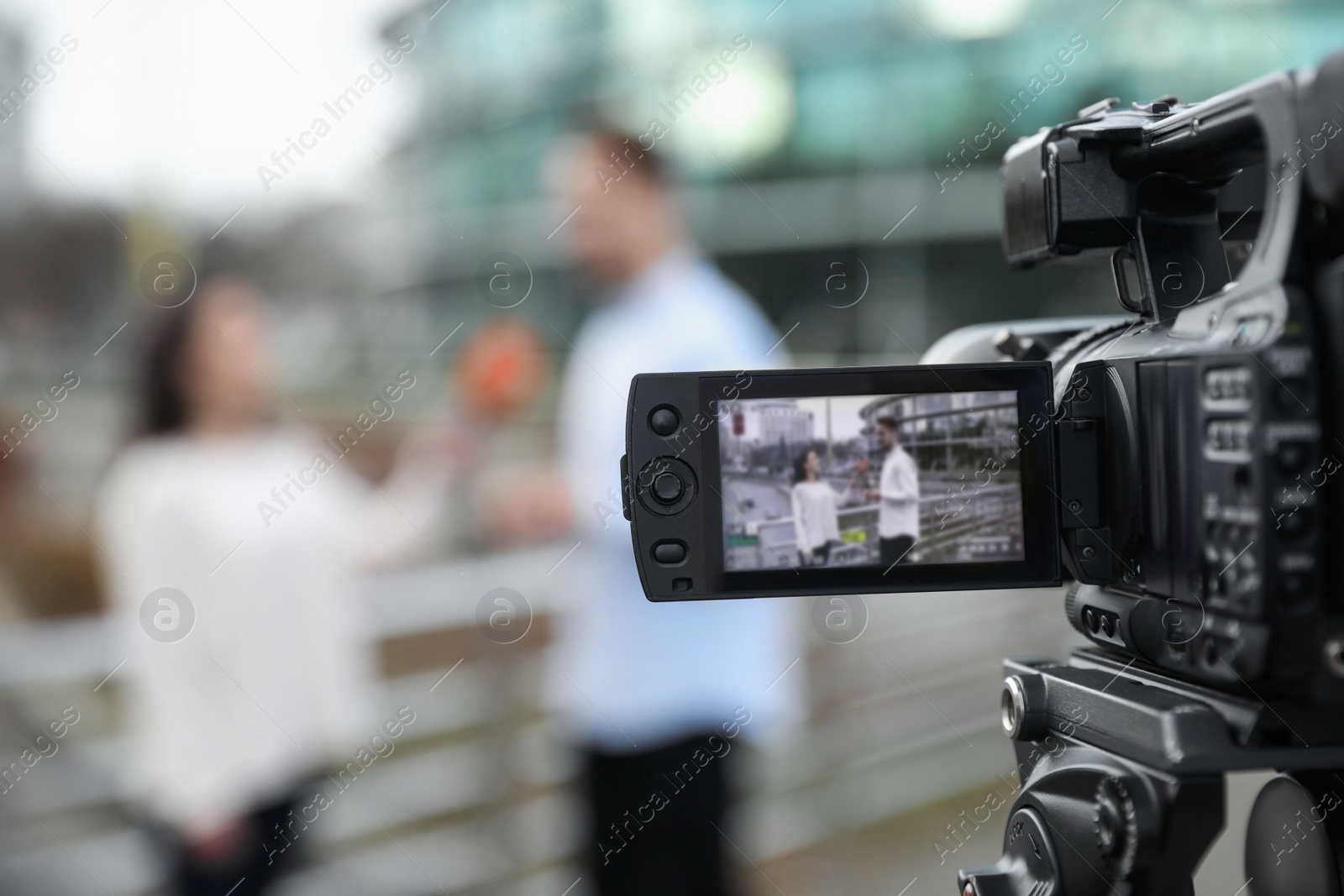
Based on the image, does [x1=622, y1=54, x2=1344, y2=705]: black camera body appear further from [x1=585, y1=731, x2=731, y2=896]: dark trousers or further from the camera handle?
[x1=585, y1=731, x2=731, y2=896]: dark trousers

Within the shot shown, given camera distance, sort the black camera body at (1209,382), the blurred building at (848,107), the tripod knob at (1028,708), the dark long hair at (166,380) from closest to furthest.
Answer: the black camera body at (1209,382) → the tripod knob at (1028,708) → the dark long hair at (166,380) → the blurred building at (848,107)

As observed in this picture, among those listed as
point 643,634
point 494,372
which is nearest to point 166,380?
point 494,372

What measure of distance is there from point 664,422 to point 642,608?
112 centimetres

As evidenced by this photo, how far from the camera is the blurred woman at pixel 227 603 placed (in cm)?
203

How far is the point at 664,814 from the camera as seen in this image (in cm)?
207

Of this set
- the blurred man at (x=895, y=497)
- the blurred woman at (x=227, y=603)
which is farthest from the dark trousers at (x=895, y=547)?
the blurred woman at (x=227, y=603)

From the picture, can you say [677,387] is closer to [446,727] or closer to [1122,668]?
[1122,668]

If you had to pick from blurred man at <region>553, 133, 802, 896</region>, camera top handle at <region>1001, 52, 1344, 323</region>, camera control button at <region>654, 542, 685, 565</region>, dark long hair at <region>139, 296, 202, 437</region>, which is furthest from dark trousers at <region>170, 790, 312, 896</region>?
camera top handle at <region>1001, 52, 1344, 323</region>

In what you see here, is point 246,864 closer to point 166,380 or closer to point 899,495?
point 166,380

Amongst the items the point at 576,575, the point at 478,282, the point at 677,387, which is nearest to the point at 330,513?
the point at 576,575

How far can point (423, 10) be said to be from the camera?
945 centimetres

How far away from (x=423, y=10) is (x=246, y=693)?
8.59 metres

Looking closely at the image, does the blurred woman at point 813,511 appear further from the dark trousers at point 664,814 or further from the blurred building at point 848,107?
the blurred building at point 848,107

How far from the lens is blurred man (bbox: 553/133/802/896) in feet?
6.75
